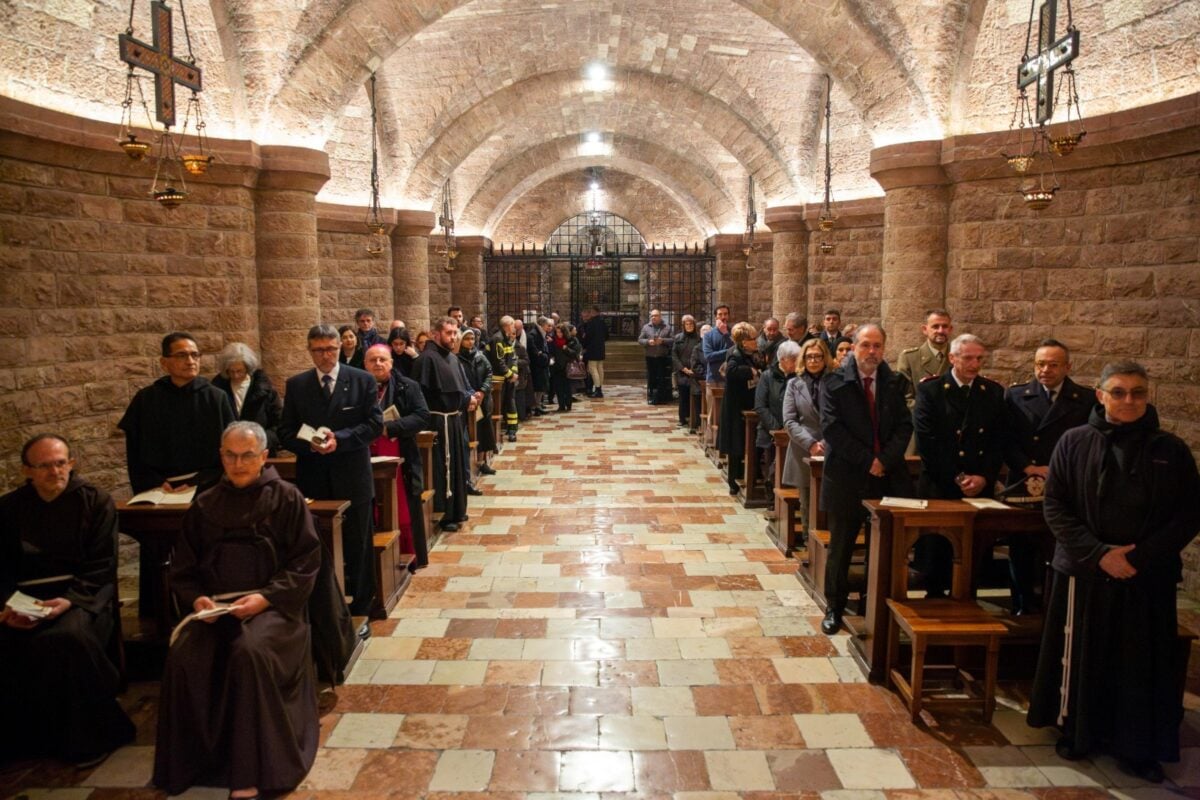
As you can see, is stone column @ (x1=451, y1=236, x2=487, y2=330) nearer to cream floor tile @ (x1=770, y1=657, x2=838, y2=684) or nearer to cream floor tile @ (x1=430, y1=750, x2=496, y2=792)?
cream floor tile @ (x1=770, y1=657, x2=838, y2=684)

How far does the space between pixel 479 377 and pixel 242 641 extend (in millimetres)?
5170

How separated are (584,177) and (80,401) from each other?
2031 cm

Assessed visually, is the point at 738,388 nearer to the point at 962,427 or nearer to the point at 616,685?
the point at 962,427

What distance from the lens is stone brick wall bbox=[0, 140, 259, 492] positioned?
18.0 ft

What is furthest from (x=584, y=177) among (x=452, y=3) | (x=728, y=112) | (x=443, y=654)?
(x=443, y=654)

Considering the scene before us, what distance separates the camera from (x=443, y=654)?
4.62m

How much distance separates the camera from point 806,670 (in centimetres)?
440

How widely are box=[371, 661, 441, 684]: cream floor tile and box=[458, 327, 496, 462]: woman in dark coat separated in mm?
3839

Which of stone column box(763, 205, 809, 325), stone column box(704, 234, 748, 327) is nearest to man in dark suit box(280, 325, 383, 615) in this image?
stone column box(763, 205, 809, 325)

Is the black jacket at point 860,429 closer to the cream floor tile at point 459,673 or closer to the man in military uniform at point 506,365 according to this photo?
the cream floor tile at point 459,673

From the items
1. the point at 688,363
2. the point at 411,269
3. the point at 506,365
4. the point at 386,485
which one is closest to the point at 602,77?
the point at 411,269

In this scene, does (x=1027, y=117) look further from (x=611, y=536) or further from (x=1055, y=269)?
(x=611, y=536)

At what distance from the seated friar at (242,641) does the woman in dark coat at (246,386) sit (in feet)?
6.32

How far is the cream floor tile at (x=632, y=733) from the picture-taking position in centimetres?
367
